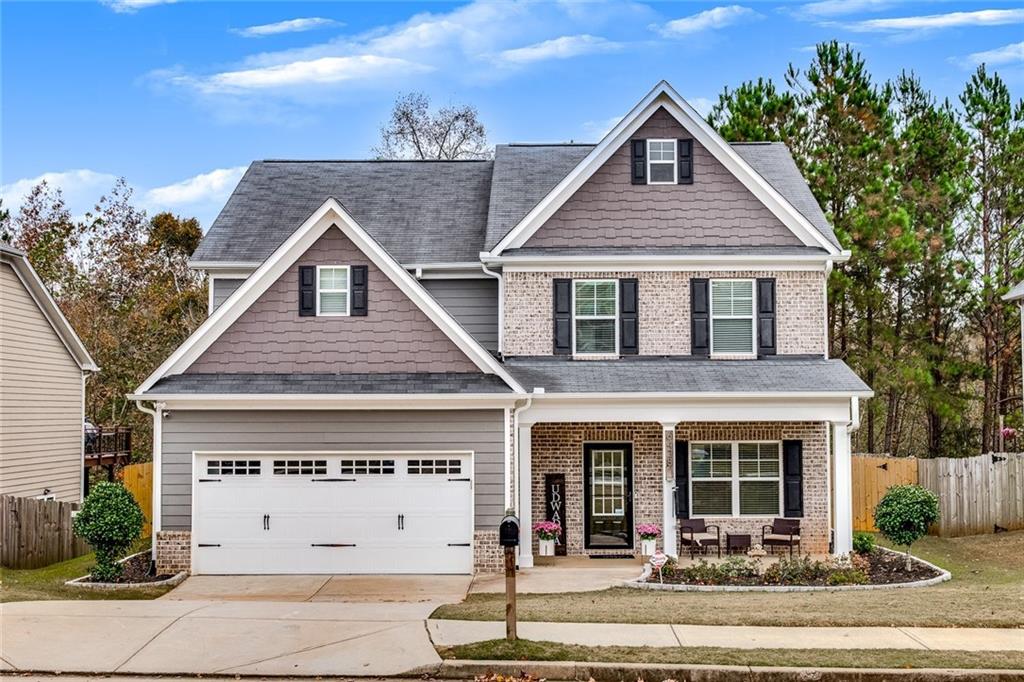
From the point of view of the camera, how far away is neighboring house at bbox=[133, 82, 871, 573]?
16.9 m

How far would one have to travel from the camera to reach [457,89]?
139ft

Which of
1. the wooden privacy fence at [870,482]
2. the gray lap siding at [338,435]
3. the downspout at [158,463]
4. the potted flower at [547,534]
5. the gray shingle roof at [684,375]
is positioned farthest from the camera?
the wooden privacy fence at [870,482]

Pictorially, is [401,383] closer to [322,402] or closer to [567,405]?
[322,402]

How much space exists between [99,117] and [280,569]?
1328 centimetres

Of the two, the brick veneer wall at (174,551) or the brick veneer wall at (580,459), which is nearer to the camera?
the brick veneer wall at (174,551)

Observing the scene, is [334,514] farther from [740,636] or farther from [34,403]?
[34,403]

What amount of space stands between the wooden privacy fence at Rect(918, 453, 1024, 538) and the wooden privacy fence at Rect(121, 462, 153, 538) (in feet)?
58.4

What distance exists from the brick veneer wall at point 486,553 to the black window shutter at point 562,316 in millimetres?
4302

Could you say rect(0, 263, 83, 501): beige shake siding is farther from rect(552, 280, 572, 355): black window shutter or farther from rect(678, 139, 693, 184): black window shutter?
rect(678, 139, 693, 184): black window shutter

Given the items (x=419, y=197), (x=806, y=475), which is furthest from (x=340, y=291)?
(x=806, y=475)

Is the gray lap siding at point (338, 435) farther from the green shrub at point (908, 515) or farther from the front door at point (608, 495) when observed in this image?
the green shrub at point (908, 515)

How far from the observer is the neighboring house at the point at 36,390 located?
74.5ft

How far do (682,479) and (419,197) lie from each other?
8.56 m

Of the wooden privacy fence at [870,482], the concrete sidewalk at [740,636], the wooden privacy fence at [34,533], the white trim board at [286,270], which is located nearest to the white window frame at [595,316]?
the white trim board at [286,270]
